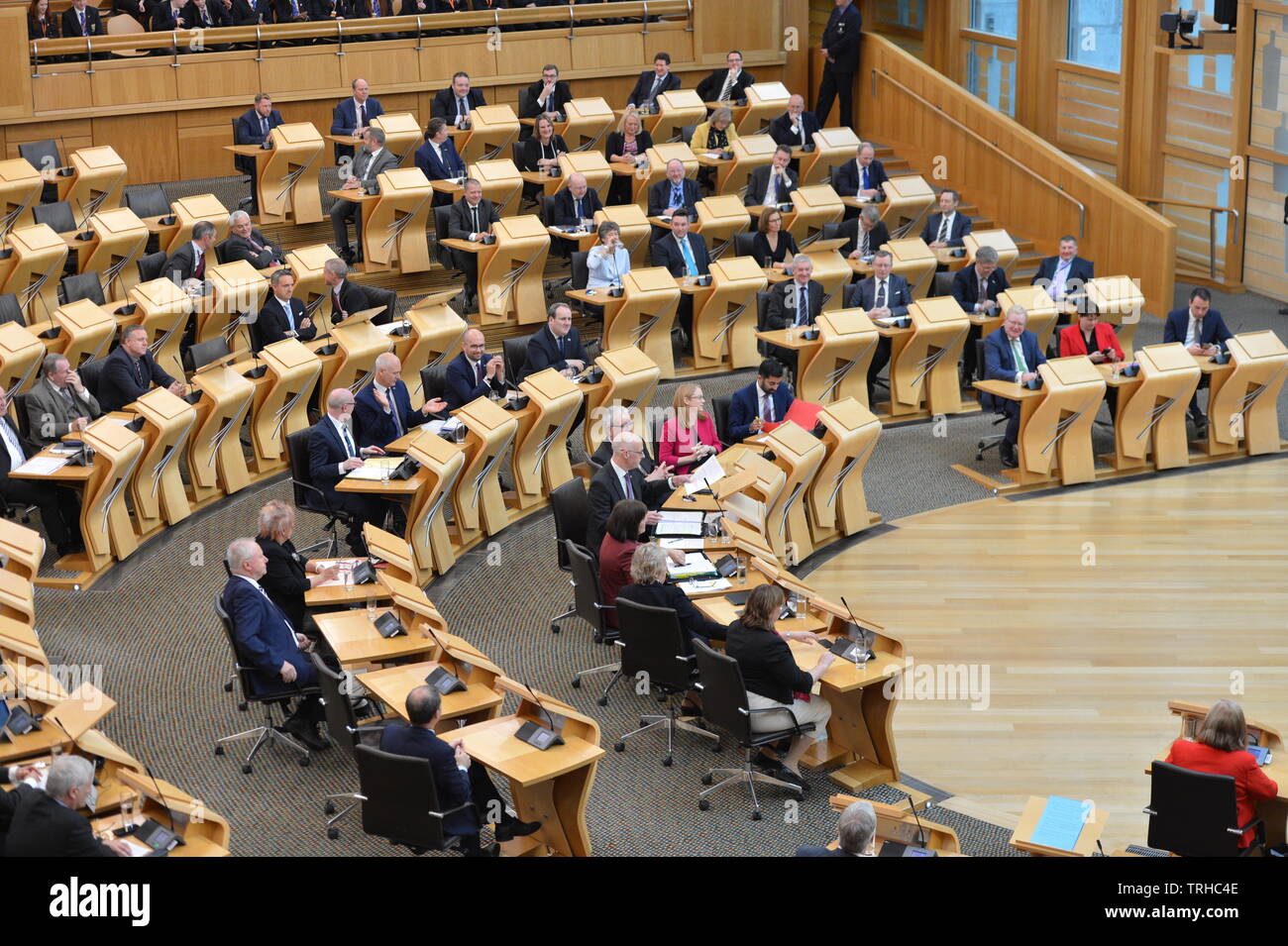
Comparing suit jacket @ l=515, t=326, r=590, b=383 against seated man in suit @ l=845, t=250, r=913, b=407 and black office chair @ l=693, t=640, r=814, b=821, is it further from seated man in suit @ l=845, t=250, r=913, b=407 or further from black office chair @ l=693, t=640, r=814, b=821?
black office chair @ l=693, t=640, r=814, b=821

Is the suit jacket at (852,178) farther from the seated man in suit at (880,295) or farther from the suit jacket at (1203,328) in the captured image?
the suit jacket at (1203,328)

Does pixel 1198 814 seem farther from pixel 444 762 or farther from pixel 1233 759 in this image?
pixel 444 762

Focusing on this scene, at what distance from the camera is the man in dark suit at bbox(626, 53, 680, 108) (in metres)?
14.8

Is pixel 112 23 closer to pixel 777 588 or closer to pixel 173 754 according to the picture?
pixel 173 754

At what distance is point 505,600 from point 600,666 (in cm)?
109

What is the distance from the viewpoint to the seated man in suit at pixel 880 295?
37.4 ft

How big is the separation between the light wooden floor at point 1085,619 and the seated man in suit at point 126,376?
426cm

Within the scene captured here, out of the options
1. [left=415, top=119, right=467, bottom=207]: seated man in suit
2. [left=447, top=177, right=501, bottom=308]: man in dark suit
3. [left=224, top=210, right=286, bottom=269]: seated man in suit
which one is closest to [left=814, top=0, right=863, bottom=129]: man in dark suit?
[left=415, top=119, right=467, bottom=207]: seated man in suit

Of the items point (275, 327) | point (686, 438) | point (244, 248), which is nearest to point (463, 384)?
point (686, 438)

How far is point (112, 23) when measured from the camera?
14531 mm

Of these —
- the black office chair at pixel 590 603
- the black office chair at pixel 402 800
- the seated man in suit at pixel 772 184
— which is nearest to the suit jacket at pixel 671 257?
the seated man in suit at pixel 772 184

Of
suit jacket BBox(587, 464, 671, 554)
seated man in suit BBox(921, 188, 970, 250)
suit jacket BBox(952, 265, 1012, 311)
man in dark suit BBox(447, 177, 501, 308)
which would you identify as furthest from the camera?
seated man in suit BBox(921, 188, 970, 250)

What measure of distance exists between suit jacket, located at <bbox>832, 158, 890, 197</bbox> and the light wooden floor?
435cm
